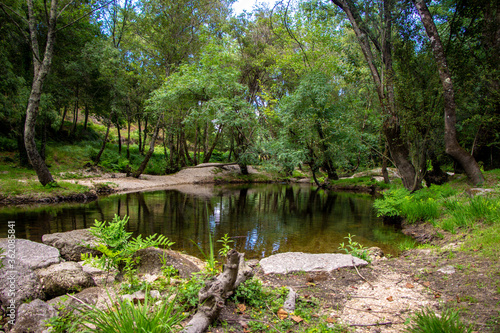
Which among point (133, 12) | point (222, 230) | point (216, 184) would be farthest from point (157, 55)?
point (222, 230)

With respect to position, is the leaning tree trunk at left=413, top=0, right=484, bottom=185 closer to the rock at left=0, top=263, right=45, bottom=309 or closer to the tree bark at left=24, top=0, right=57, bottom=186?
the rock at left=0, top=263, right=45, bottom=309

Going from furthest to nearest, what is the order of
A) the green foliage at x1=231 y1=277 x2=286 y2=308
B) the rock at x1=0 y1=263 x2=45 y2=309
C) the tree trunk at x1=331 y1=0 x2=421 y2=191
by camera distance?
the tree trunk at x1=331 y1=0 x2=421 y2=191 < the green foliage at x1=231 y1=277 x2=286 y2=308 < the rock at x1=0 y1=263 x2=45 y2=309

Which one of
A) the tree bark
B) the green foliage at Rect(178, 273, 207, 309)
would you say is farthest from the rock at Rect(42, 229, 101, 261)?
the tree bark

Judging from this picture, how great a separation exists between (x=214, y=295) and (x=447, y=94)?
8.71 m

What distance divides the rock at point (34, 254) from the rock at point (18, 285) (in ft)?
2.13

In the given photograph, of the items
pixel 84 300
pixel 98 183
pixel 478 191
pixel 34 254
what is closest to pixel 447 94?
pixel 478 191

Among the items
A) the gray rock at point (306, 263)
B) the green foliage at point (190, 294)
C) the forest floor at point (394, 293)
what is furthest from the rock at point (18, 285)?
the gray rock at point (306, 263)

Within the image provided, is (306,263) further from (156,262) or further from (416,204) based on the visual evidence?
(416,204)

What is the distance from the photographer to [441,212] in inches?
285

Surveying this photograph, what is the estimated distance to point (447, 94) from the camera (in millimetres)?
7836

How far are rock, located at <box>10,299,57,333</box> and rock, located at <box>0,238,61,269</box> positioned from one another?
1520 millimetres

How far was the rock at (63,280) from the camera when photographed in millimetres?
3201

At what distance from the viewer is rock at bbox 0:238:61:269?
3.74m

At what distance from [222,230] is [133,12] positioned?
18.1 m
